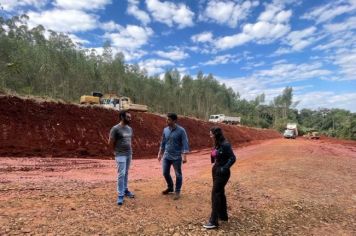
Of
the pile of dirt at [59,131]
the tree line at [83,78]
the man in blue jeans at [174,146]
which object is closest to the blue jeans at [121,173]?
the man in blue jeans at [174,146]

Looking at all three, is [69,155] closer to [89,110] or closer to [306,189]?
[89,110]

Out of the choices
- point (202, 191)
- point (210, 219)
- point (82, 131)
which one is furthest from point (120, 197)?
point (82, 131)

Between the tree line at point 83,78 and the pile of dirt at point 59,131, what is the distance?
573 cm

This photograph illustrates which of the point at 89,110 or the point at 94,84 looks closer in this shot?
the point at 89,110

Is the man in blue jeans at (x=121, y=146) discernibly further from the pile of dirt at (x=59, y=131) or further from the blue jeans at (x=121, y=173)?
the pile of dirt at (x=59, y=131)

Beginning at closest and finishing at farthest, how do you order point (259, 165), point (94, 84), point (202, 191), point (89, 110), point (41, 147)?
point (202, 191) < point (259, 165) < point (41, 147) < point (89, 110) < point (94, 84)

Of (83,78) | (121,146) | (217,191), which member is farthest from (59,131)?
(83,78)

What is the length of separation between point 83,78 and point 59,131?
114ft

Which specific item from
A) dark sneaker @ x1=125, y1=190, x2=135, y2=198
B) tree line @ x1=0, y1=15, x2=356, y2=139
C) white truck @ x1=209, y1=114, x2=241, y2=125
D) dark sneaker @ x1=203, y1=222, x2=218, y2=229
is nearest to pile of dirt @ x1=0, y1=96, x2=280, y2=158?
tree line @ x1=0, y1=15, x2=356, y2=139

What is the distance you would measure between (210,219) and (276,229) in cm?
173

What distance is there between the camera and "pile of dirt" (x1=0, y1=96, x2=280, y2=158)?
19.8 meters

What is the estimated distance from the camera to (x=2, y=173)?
37.0ft

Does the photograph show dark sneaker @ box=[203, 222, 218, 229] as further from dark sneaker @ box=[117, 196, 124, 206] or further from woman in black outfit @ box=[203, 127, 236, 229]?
dark sneaker @ box=[117, 196, 124, 206]

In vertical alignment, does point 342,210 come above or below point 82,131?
below
